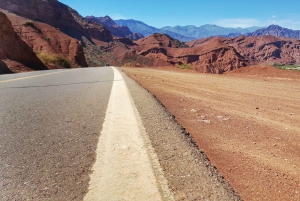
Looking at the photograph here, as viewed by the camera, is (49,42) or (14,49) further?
(49,42)

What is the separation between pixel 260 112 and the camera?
20.1ft

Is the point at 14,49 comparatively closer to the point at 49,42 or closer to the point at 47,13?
the point at 49,42

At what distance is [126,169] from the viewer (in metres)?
2.45

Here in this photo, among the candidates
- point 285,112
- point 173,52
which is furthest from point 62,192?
point 173,52

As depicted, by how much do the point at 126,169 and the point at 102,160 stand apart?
32 centimetres

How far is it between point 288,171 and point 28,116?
387cm

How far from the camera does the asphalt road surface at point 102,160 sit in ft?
6.88

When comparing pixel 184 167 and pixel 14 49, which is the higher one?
pixel 14 49

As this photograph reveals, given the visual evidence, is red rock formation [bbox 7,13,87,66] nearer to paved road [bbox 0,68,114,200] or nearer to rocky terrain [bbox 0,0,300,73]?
rocky terrain [bbox 0,0,300,73]

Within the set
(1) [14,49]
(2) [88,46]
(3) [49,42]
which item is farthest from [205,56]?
(1) [14,49]

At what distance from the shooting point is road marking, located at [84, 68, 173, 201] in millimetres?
2043

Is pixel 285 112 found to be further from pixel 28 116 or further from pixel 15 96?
pixel 15 96

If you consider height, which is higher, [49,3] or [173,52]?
[49,3]

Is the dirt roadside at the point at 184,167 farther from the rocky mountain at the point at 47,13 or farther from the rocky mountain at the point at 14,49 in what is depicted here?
the rocky mountain at the point at 47,13
